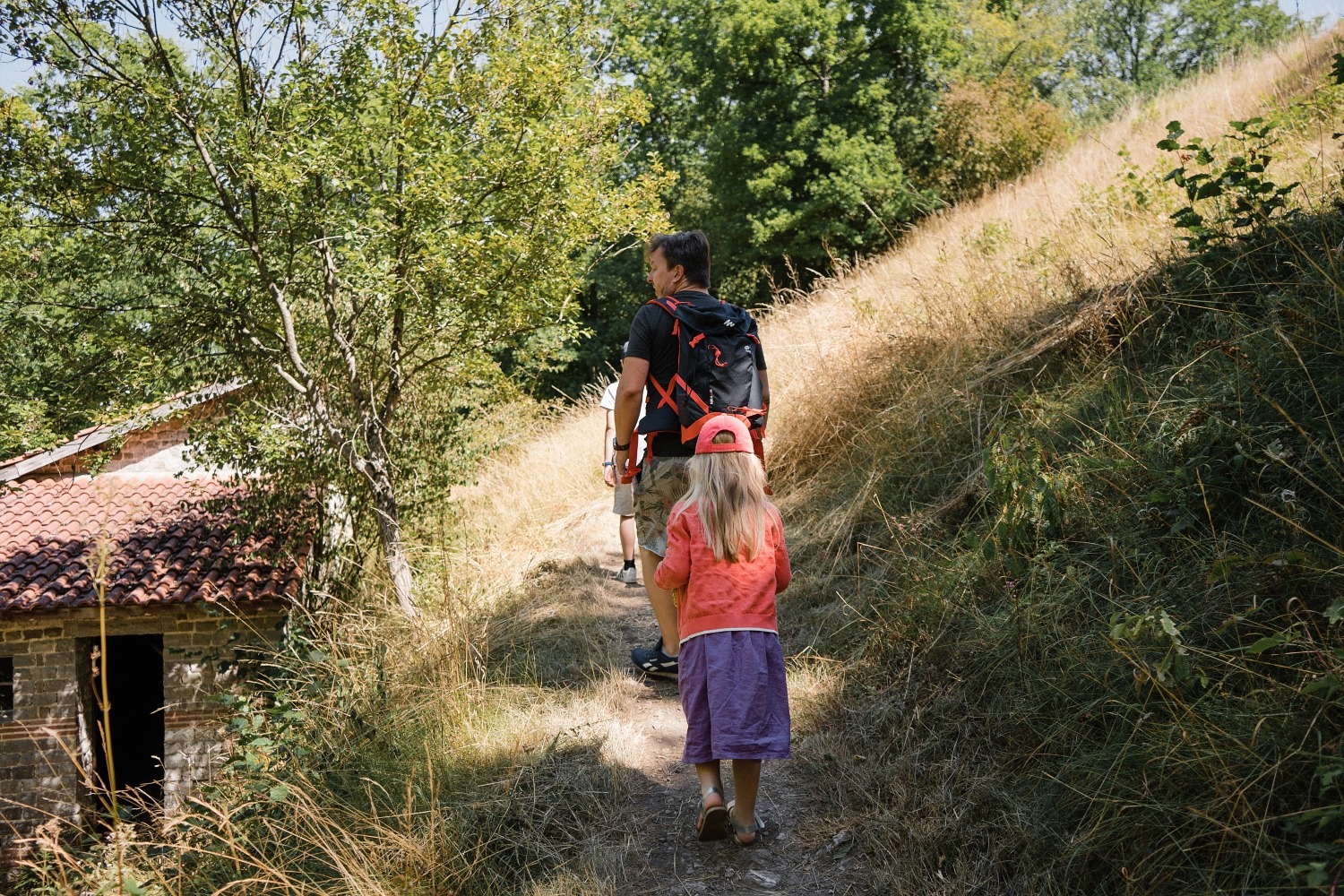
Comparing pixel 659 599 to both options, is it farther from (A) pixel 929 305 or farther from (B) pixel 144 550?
(B) pixel 144 550

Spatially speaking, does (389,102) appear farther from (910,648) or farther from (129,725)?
(129,725)

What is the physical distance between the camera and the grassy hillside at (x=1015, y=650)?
2.56 m

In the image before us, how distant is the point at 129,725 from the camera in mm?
14391

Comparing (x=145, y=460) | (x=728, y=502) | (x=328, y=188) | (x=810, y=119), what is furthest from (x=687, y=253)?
(x=810, y=119)

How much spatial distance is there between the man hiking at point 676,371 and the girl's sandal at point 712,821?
723 millimetres

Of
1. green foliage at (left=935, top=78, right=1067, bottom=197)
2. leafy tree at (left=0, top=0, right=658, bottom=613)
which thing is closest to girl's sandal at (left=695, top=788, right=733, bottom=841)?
leafy tree at (left=0, top=0, right=658, bottom=613)

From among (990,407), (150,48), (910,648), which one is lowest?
(910,648)

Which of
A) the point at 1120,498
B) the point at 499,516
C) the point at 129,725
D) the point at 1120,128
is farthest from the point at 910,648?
the point at 129,725

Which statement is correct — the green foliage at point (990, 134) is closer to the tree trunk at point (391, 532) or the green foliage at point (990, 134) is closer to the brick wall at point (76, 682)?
the tree trunk at point (391, 532)

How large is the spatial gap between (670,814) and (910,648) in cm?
131

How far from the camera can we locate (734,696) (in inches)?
120

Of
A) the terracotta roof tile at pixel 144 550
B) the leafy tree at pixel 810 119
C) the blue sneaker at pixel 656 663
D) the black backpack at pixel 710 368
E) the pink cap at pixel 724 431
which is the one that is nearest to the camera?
the pink cap at pixel 724 431

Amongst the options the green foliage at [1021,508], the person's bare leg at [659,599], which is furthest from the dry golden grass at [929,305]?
the person's bare leg at [659,599]

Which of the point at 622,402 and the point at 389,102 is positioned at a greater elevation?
the point at 389,102
